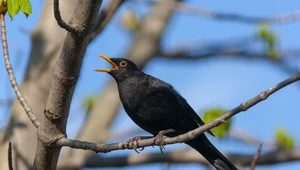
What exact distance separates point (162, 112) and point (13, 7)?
174cm

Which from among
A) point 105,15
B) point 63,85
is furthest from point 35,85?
point 63,85

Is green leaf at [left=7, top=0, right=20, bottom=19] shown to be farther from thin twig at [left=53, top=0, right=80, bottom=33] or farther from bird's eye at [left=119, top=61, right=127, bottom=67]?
bird's eye at [left=119, top=61, right=127, bottom=67]

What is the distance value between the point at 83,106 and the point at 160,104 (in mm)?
4639

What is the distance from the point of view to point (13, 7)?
3.48 m

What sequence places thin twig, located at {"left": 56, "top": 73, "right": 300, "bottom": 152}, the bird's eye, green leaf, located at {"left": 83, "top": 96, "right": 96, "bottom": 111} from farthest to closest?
green leaf, located at {"left": 83, "top": 96, "right": 96, "bottom": 111} < the bird's eye < thin twig, located at {"left": 56, "top": 73, "right": 300, "bottom": 152}

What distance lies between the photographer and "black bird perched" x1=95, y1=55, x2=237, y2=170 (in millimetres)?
4777

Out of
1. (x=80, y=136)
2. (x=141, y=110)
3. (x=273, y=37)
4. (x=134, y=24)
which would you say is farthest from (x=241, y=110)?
(x=134, y=24)

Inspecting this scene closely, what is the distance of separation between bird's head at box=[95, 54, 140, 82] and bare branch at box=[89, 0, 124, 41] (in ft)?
0.71

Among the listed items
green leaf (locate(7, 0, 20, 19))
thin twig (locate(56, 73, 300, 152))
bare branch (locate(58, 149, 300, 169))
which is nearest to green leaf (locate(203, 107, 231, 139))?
bare branch (locate(58, 149, 300, 169))

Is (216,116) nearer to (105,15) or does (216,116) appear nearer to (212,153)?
(212,153)

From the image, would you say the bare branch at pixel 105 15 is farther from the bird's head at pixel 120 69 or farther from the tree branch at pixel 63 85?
the tree branch at pixel 63 85

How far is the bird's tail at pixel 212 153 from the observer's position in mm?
4734

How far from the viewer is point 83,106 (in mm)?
9398

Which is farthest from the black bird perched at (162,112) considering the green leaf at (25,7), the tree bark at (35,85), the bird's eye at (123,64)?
the green leaf at (25,7)
